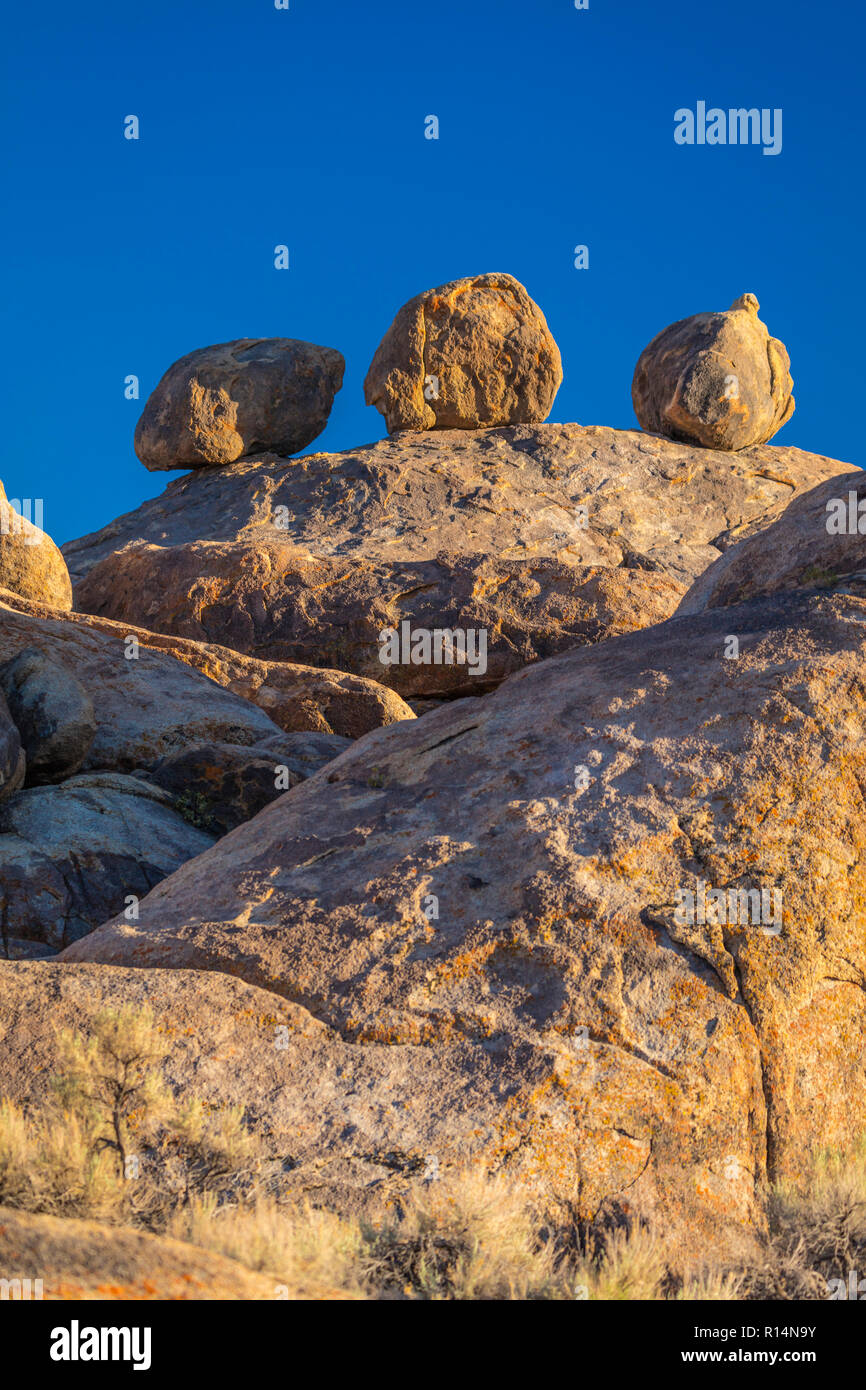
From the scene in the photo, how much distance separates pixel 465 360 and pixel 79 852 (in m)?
20.9

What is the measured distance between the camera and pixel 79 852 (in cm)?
973

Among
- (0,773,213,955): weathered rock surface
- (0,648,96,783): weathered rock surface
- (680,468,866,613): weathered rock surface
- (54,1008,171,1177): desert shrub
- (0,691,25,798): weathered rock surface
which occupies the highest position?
(680,468,866,613): weathered rock surface

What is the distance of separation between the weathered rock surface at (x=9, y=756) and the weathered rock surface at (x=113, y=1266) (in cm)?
662

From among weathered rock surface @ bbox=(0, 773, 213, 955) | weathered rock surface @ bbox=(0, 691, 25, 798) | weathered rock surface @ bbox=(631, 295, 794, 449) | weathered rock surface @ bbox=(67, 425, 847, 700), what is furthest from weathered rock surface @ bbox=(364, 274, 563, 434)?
weathered rock surface @ bbox=(0, 691, 25, 798)

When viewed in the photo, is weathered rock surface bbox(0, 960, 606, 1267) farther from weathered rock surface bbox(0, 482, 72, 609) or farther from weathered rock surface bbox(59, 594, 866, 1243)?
weathered rock surface bbox(0, 482, 72, 609)

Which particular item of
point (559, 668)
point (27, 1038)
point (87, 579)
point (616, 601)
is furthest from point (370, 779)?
point (87, 579)

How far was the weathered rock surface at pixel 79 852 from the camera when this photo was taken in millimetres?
9148

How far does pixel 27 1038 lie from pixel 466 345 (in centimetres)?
2489

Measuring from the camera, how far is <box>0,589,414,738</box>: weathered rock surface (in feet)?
48.3

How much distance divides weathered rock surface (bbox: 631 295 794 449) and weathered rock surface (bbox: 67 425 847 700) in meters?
0.64

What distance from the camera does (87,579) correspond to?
77.9ft

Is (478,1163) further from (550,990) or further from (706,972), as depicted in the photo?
(706,972)

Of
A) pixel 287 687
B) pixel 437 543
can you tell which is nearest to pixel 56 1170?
pixel 287 687

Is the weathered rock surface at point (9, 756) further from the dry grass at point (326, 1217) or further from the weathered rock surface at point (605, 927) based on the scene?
the dry grass at point (326, 1217)
